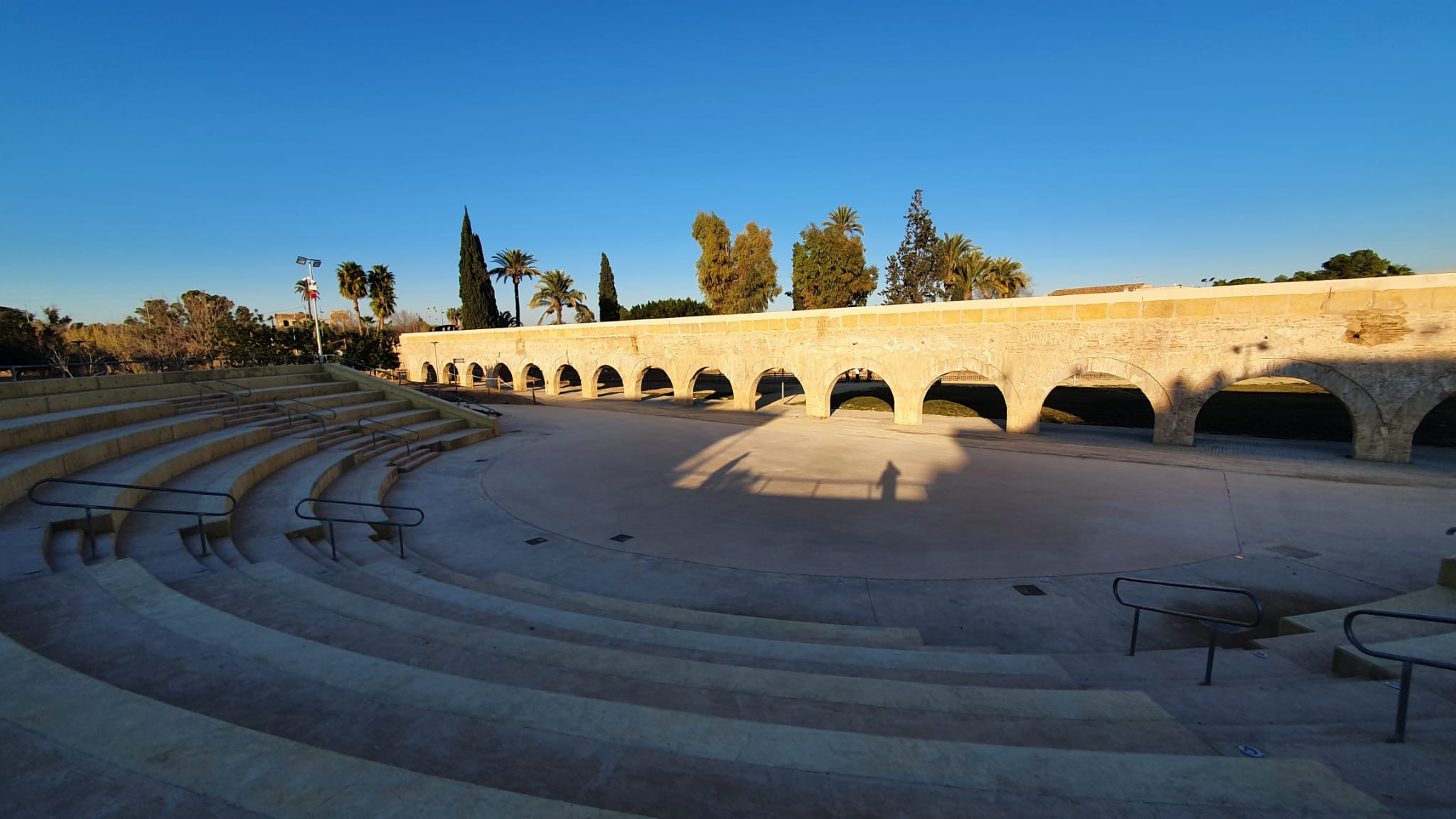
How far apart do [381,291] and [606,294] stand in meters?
22.0

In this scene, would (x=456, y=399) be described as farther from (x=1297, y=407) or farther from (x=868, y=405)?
(x=1297, y=407)

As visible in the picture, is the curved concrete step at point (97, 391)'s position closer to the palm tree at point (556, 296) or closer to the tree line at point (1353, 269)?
the palm tree at point (556, 296)

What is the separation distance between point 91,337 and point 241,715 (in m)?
64.7

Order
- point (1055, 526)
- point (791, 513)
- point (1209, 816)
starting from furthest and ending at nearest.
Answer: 1. point (791, 513)
2. point (1055, 526)
3. point (1209, 816)

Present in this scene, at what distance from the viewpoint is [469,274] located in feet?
158

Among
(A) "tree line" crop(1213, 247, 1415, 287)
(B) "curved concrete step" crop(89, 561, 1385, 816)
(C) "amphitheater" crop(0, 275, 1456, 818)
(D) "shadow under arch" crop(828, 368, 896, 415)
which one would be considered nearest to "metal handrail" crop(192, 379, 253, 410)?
(C) "amphitheater" crop(0, 275, 1456, 818)

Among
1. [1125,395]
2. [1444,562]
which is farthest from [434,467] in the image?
[1125,395]

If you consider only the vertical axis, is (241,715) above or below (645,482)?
above

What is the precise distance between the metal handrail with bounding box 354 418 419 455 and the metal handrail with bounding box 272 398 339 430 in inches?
28.9

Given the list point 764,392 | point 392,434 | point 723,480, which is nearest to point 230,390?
point 392,434

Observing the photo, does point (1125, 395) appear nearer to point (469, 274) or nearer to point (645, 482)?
point (645, 482)

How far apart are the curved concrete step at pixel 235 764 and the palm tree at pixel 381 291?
59.7 m

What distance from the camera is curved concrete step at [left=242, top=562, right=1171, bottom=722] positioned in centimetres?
424

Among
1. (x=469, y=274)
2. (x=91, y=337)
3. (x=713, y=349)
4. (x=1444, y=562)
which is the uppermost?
(x=469, y=274)
